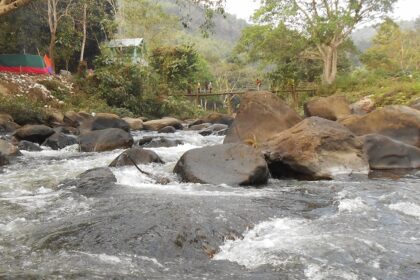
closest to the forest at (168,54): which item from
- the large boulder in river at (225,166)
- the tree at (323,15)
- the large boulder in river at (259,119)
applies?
the tree at (323,15)

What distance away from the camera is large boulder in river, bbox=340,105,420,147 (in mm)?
10266

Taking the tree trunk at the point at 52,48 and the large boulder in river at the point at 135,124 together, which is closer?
the large boulder in river at the point at 135,124

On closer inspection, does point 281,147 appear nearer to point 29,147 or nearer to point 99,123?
point 29,147

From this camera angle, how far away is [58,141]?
1316cm

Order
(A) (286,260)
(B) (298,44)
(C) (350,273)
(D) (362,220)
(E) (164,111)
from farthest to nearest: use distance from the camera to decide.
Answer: (B) (298,44) < (E) (164,111) < (D) (362,220) < (A) (286,260) < (C) (350,273)

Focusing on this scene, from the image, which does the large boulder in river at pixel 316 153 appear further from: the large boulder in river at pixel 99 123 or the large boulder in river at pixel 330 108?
the large boulder in river at pixel 99 123

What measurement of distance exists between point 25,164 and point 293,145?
5934 millimetres

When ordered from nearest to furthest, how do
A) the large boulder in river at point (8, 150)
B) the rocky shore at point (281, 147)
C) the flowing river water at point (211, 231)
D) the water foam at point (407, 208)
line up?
the flowing river water at point (211, 231)
the water foam at point (407, 208)
the rocky shore at point (281, 147)
the large boulder in river at point (8, 150)

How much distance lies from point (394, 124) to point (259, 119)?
3116 mm

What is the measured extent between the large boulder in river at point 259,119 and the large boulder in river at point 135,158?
2.28 m

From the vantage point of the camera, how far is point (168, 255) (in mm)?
4301

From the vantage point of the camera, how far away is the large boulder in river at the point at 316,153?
8422 mm

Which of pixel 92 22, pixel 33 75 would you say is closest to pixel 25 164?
pixel 33 75

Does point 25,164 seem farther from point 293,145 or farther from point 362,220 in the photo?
point 362,220
